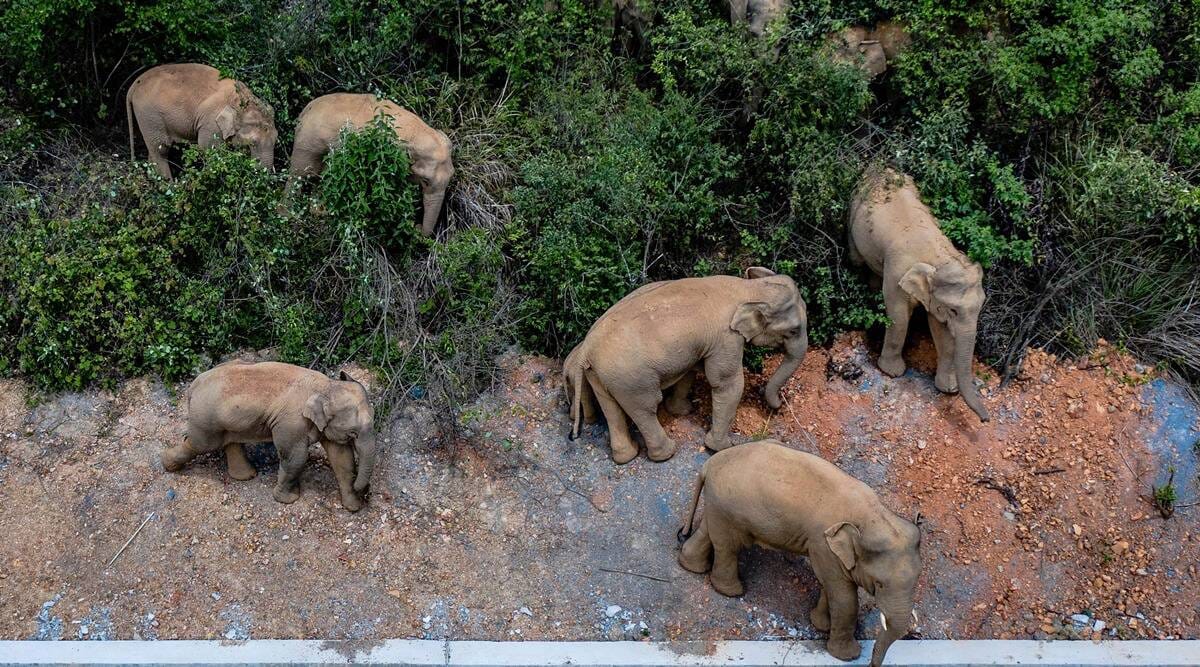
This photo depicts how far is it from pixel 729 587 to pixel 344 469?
2.94 metres

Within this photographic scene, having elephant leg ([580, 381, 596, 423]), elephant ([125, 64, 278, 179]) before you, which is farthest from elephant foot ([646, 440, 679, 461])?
elephant ([125, 64, 278, 179])

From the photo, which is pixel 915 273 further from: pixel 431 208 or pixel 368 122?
pixel 368 122

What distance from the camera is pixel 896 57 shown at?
33.2ft

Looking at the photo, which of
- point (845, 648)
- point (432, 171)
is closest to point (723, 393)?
point (845, 648)

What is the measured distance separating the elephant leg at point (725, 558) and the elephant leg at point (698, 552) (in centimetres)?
7

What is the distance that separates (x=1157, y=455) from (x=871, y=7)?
4.74 meters

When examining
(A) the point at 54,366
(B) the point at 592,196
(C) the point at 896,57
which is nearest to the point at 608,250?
(B) the point at 592,196

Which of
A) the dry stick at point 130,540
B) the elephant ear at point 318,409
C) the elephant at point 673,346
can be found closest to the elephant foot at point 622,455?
the elephant at point 673,346

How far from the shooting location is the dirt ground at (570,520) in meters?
7.70

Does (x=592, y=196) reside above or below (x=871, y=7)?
below

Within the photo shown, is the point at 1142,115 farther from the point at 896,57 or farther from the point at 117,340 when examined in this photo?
the point at 117,340

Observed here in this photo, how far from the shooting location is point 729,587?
7.77 meters

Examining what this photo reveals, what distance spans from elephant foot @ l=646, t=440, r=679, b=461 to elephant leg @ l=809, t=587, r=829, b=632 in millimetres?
1660

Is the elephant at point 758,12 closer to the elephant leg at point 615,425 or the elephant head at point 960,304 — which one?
the elephant head at point 960,304
